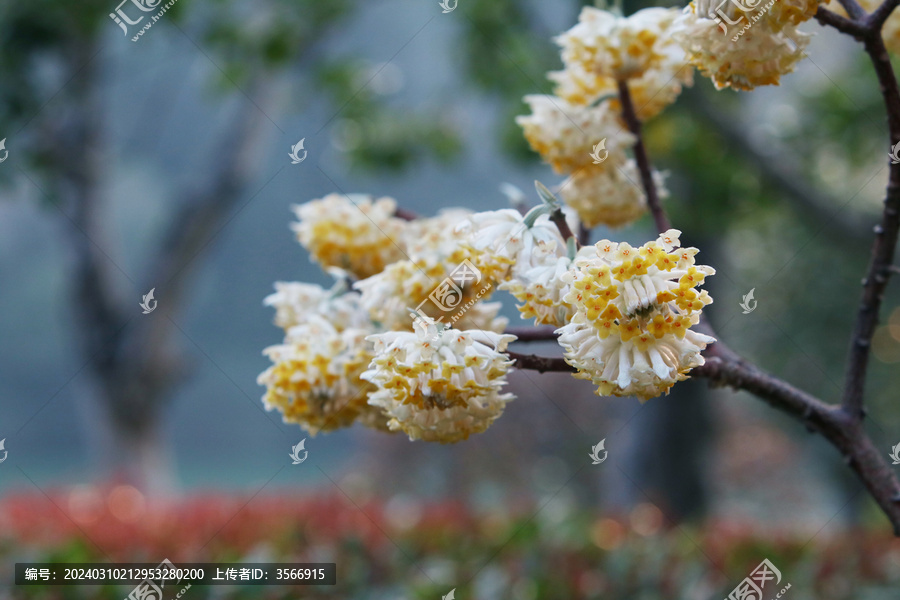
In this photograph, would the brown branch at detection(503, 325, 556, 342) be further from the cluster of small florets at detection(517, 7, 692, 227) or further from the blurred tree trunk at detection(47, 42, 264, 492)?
the blurred tree trunk at detection(47, 42, 264, 492)

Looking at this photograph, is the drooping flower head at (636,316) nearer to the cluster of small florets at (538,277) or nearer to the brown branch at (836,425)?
the cluster of small florets at (538,277)

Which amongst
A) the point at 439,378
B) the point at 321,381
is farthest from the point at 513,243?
the point at 321,381

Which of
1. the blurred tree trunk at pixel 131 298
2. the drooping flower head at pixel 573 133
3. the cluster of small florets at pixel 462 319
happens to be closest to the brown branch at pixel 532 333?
the cluster of small florets at pixel 462 319

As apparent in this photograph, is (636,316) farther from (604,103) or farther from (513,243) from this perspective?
(604,103)

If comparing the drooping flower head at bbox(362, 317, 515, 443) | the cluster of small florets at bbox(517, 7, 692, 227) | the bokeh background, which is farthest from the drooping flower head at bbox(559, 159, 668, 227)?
the bokeh background

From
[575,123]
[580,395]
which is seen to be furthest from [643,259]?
[580,395]
